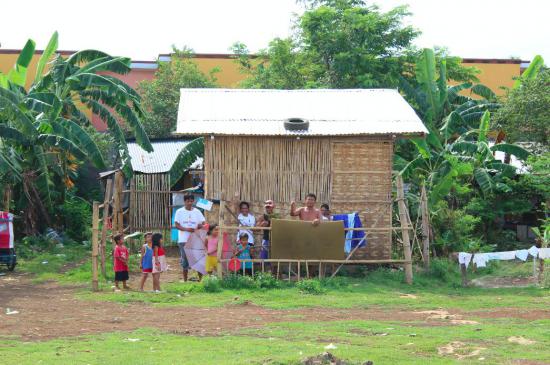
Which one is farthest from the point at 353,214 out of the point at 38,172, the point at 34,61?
the point at 34,61

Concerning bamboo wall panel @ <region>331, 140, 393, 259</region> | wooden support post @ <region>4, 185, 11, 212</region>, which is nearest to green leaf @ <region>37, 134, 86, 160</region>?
wooden support post @ <region>4, 185, 11, 212</region>

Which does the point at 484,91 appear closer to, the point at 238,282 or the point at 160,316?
the point at 238,282

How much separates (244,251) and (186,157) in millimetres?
5932

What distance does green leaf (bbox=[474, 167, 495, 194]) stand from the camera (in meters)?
19.9

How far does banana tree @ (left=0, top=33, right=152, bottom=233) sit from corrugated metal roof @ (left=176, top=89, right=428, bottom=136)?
129 inches

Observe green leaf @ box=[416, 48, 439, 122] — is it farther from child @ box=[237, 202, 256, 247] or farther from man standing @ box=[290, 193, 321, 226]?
child @ box=[237, 202, 256, 247]

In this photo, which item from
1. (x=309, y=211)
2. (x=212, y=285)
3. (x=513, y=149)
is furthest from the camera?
(x=513, y=149)

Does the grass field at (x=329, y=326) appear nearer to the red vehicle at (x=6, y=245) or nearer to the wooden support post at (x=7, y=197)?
the red vehicle at (x=6, y=245)

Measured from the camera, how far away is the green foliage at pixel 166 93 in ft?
100

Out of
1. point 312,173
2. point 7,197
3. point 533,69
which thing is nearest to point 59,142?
point 7,197

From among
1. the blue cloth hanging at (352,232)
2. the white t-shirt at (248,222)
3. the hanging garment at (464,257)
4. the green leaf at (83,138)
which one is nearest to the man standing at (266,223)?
the white t-shirt at (248,222)

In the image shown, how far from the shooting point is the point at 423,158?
20.2 metres

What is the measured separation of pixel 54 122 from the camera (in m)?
19.8

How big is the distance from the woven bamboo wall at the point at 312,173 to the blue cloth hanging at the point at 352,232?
0.96 ft
